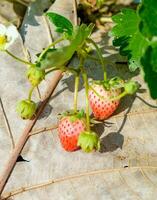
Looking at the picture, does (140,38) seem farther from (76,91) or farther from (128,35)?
(76,91)

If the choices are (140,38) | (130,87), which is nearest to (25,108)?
(130,87)

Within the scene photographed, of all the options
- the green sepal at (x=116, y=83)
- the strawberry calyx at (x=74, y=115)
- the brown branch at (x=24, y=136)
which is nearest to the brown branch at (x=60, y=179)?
the brown branch at (x=24, y=136)

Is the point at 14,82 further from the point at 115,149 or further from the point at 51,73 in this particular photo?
the point at 115,149

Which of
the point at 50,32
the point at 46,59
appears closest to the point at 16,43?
the point at 50,32

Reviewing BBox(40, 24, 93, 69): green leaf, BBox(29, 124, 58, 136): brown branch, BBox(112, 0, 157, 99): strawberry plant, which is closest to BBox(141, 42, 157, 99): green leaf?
BBox(112, 0, 157, 99): strawberry plant

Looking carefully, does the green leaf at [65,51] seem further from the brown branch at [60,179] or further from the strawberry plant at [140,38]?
the brown branch at [60,179]

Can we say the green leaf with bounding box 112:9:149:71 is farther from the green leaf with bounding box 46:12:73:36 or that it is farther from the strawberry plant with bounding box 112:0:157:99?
the green leaf with bounding box 46:12:73:36
